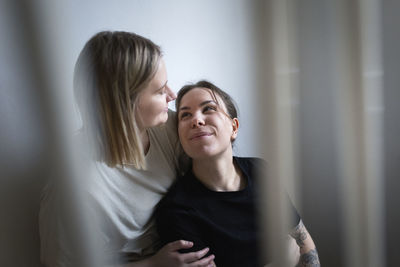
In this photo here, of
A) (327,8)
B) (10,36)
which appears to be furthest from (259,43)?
(10,36)

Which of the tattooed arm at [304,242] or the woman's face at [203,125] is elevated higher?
the woman's face at [203,125]

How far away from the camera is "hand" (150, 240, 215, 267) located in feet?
2.43

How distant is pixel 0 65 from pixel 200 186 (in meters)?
0.62

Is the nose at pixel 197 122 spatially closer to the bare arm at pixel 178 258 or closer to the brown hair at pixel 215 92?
the brown hair at pixel 215 92

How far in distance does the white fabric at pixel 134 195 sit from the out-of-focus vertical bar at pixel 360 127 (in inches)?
20.6

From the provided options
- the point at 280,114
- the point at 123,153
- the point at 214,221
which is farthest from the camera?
the point at 214,221

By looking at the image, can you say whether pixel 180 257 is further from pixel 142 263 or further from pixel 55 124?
pixel 55 124

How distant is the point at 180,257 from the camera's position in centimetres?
75

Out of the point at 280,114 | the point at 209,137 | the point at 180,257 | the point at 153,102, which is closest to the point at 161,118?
the point at 153,102

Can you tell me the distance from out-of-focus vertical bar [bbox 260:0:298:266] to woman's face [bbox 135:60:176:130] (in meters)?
0.45

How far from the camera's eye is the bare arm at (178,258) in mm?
740

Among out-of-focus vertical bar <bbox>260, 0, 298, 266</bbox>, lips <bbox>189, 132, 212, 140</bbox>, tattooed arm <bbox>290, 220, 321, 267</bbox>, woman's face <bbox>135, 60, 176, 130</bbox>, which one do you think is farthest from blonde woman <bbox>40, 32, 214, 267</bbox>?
out-of-focus vertical bar <bbox>260, 0, 298, 266</bbox>

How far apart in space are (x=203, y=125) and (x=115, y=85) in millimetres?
273

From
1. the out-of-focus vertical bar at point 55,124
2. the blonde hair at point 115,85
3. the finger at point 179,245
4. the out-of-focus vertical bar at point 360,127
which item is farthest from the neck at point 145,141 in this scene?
the out-of-focus vertical bar at point 360,127
